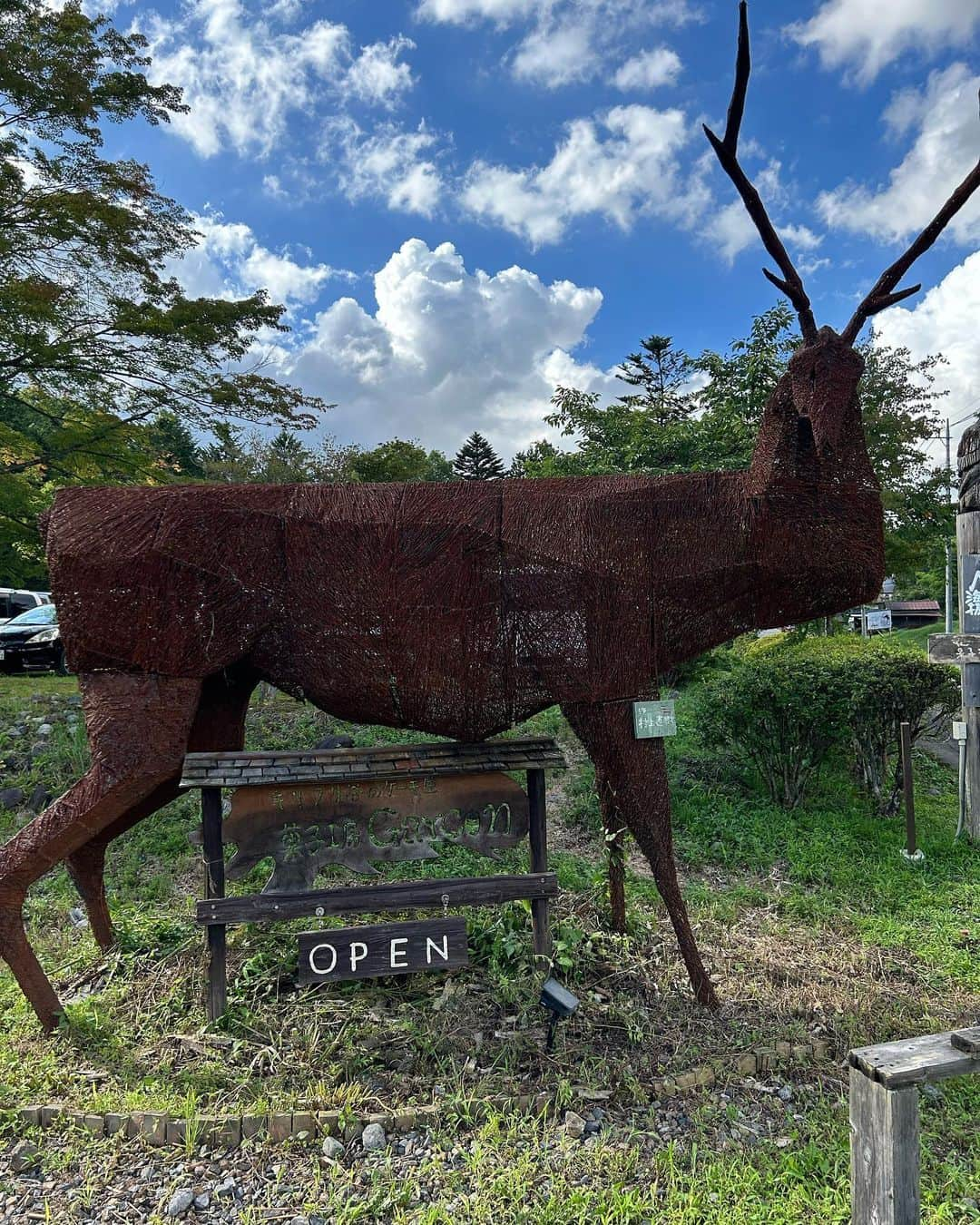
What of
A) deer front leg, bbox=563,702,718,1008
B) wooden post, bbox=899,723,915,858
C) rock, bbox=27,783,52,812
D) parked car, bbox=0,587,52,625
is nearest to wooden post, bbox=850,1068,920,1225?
deer front leg, bbox=563,702,718,1008

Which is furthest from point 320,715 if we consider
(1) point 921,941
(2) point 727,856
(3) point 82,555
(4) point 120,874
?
(1) point 921,941

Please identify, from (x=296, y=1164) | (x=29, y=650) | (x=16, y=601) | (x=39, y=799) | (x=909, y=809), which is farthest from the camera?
(x=16, y=601)

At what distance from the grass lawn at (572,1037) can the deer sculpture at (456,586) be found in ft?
1.23

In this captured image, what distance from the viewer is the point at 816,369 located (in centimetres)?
290

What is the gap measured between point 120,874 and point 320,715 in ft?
11.5

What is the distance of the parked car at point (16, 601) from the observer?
18047 mm

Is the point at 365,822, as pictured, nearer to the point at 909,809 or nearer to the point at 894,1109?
the point at 894,1109

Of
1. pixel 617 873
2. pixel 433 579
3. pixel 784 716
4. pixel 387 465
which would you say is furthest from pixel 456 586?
pixel 387 465

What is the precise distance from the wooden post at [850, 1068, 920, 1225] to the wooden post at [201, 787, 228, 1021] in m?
2.45

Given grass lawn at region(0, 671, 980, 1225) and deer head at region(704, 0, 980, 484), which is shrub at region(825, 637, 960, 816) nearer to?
grass lawn at region(0, 671, 980, 1225)

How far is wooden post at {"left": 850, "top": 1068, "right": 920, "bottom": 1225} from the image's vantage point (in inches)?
66.7

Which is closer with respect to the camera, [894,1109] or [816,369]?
[894,1109]

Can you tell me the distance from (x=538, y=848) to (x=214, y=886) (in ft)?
A: 4.78

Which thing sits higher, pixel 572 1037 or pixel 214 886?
pixel 214 886
